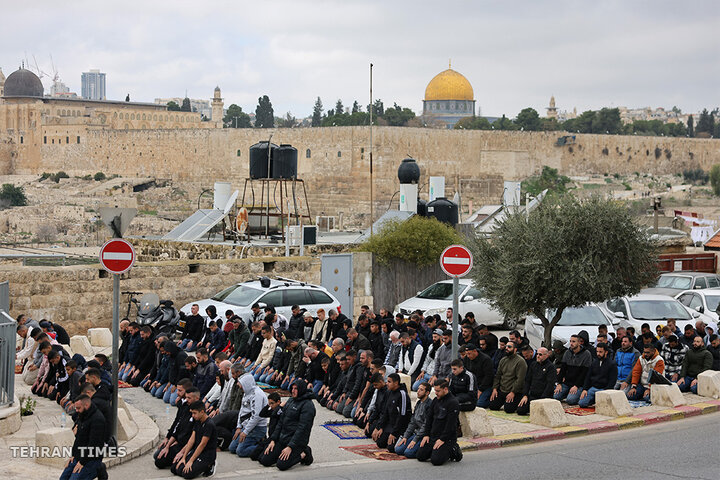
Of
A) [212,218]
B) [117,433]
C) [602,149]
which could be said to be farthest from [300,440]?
[602,149]

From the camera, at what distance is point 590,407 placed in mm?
11484

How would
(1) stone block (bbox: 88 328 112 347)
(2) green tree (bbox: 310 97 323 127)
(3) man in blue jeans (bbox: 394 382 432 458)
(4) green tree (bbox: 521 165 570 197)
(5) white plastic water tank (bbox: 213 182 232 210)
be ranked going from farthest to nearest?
(2) green tree (bbox: 310 97 323 127)
(4) green tree (bbox: 521 165 570 197)
(5) white plastic water tank (bbox: 213 182 232 210)
(1) stone block (bbox: 88 328 112 347)
(3) man in blue jeans (bbox: 394 382 432 458)

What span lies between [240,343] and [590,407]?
475cm

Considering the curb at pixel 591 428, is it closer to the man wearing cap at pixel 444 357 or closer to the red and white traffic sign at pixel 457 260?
the man wearing cap at pixel 444 357

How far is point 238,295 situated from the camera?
15688 millimetres

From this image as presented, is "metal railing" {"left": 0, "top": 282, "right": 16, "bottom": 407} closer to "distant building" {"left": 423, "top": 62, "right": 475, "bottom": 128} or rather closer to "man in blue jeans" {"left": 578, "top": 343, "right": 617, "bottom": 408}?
"man in blue jeans" {"left": 578, "top": 343, "right": 617, "bottom": 408}

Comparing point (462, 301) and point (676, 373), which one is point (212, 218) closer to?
point (462, 301)

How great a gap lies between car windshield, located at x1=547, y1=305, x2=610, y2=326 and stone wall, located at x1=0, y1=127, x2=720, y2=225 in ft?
144

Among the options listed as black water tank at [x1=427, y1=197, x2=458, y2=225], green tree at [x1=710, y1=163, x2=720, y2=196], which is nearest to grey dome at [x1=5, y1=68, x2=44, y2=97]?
green tree at [x1=710, y1=163, x2=720, y2=196]

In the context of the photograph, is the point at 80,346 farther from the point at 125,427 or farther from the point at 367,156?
the point at 367,156

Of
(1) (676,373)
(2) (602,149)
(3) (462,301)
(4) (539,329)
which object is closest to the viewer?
(1) (676,373)

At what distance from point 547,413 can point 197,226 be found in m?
13.0

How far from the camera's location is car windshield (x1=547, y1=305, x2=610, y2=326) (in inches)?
596

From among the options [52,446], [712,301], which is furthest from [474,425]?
[712,301]
